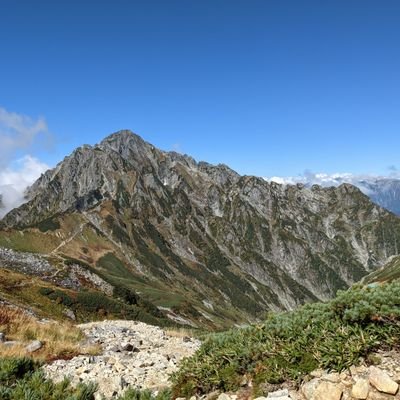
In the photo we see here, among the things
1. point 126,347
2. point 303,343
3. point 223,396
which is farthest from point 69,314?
point 303,343

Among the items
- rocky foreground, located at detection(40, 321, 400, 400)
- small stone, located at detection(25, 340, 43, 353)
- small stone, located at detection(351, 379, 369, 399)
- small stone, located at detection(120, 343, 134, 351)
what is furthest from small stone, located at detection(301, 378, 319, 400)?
small stone, located at detection(120, 343, 134, 351)

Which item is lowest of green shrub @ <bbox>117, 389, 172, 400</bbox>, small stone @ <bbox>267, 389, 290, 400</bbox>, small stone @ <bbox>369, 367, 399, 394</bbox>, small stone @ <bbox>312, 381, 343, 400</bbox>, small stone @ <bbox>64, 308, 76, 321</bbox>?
small stone @ <bbox>64, 308, 76, 321</bbox>

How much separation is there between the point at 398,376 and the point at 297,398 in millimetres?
1967

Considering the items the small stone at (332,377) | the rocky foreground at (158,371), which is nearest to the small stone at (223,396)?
the rocky foreground at (158,371)

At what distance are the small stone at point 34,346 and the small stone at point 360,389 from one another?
12.9m

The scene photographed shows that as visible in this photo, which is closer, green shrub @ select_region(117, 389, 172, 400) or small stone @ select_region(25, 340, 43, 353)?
green shrub @ select_region(117, 389, 172, 400)

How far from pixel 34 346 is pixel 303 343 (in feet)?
39.4

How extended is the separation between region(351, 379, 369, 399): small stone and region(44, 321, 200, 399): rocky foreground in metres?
5.86

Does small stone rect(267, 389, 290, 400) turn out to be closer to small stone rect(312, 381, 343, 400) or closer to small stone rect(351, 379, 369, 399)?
small stone rect(312, 381, 343, 400)

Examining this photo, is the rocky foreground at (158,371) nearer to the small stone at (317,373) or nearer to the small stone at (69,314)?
the small stone at (317,373)

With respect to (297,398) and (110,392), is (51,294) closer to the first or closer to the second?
(110,392)

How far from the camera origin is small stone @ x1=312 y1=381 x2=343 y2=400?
7.96m

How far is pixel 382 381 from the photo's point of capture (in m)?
7.80

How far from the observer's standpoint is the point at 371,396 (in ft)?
25.5
